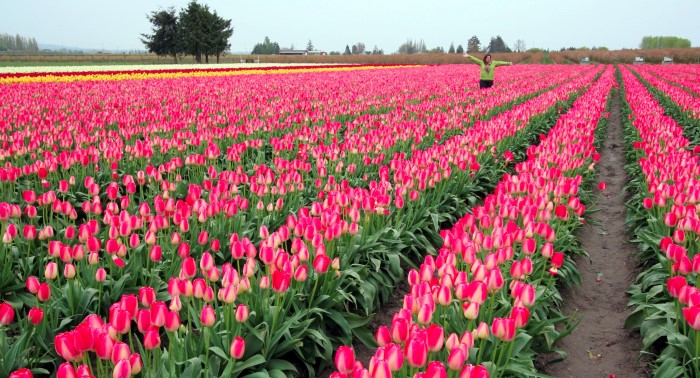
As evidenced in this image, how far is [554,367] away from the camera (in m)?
3.47

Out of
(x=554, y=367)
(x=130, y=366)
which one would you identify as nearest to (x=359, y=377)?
(x=130, y=366)

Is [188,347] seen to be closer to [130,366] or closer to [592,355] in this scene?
[130,366]

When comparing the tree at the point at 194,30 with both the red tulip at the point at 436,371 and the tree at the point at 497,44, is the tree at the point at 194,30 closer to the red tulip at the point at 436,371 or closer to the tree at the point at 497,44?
the red tulip at the point at 436,371

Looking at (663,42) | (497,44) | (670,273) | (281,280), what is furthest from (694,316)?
(663,42)

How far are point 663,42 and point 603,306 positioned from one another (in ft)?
497

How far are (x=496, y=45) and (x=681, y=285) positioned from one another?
142 meters

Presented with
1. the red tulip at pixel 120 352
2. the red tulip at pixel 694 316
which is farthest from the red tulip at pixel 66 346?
the red tulip at pixel 694 316

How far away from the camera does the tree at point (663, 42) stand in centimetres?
12506

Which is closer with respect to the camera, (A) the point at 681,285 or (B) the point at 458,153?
(A) the point at 681,285

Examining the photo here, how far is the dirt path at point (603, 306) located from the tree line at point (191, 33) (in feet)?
202

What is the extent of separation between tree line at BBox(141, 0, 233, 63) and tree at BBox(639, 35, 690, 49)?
95.6 meters

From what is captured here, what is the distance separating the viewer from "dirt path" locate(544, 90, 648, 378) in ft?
11.5

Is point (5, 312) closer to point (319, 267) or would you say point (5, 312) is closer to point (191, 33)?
point (319, 267)

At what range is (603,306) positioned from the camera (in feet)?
14.6
